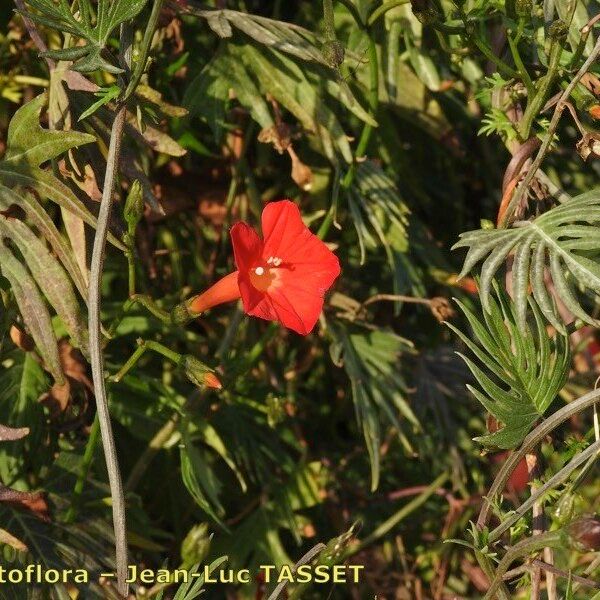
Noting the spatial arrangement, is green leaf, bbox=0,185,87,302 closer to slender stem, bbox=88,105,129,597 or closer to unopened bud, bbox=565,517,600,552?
slender stem, bbox=88,105,129,597

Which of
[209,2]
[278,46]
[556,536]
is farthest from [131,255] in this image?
[209,2]

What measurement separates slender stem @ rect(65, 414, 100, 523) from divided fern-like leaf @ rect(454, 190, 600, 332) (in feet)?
1.62

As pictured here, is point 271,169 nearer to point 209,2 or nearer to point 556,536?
point 209,2

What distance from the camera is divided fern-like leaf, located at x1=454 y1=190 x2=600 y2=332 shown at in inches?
42.7

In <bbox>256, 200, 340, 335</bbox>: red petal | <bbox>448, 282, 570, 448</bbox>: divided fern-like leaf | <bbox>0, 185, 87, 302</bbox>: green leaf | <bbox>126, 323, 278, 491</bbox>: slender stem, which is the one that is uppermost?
<bbox>0, 185, 87, 302</bbox>: green leaf

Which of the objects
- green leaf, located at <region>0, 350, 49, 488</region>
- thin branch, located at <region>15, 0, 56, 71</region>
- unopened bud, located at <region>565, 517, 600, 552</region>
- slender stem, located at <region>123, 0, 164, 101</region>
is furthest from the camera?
green leaf, located at <region>0, 350, 49, 488</region>

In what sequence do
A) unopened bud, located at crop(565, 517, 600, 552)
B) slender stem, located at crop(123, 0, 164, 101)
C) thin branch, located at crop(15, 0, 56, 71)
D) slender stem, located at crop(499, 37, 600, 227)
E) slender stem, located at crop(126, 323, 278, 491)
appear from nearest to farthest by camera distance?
unopened bud, located at crop(565, 517, 600, 552) → slender stem, located at crop(123, 0, 164, 101) → slender stem, located at crop(499, 37, 600, 227) → thin branch, located at crop(15, 0, 56, 71) → slender stem, located at crop(126, 323, 278, 491)

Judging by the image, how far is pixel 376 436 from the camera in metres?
1.56

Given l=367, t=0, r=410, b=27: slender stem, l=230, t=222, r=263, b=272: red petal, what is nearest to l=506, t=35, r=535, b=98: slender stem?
l=367, t=0, r=410, b=27: slender stem

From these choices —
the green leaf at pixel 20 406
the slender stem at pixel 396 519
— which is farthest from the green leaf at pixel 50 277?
the slender stem at pixel 396 519

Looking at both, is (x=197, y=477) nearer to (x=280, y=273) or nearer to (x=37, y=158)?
(x=280, y=273)

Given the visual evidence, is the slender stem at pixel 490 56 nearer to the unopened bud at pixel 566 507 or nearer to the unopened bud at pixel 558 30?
the unopened bud at pixel 558 30

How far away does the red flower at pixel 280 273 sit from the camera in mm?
1114

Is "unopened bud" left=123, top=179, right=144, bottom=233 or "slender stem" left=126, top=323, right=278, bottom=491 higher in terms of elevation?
"unopened bud" left=123, top=179, right=144, bottom=233
